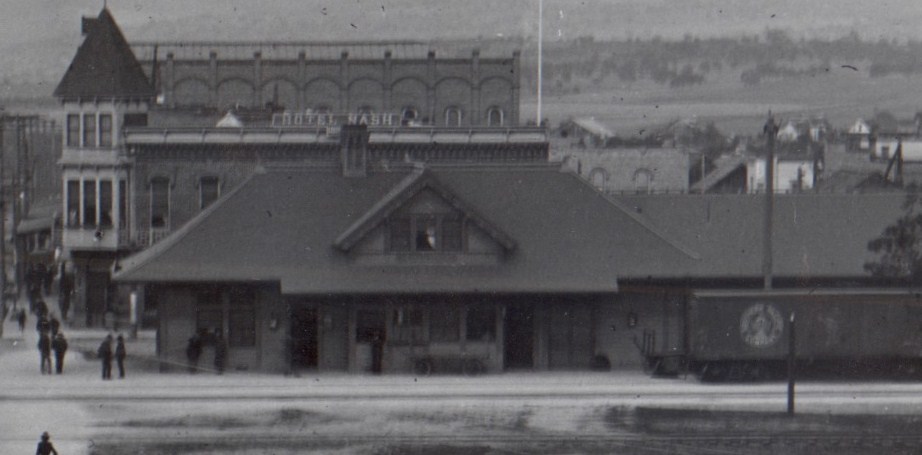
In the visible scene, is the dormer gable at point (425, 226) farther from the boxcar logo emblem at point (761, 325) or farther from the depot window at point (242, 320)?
the boxcar logo emblem at point (761, 325)

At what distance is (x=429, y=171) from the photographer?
57562mm

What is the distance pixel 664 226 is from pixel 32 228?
42.4 m

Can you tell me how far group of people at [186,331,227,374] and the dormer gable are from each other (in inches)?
180

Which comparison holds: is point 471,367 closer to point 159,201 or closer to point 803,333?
point 803,333

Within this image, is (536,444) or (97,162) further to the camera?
(97,162)

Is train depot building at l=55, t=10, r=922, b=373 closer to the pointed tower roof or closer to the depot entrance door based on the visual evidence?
the depot entrance door

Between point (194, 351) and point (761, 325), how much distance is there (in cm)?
1675

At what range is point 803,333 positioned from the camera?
5500 centimetres

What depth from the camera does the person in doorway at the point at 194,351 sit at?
187 ft

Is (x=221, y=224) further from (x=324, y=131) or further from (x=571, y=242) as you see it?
(x=324, y=131)

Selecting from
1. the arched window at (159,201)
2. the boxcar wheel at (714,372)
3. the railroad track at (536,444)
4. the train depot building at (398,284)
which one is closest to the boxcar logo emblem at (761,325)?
the boxcar wheel at (714,372)

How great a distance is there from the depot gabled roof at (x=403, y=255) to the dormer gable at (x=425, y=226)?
75mm

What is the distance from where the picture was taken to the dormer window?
58.1 metres

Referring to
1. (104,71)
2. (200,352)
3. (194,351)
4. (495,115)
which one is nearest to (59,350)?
(194,351)
